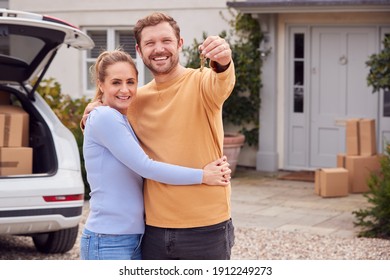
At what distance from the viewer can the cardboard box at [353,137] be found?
10984mm

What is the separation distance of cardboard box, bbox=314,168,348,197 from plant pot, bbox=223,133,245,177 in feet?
6.02

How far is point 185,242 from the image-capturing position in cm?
339

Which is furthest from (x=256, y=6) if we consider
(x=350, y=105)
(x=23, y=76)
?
(x=23, y=76)

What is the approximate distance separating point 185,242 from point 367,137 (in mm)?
7945

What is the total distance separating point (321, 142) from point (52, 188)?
6.98m

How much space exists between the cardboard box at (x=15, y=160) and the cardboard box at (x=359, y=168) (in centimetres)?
547

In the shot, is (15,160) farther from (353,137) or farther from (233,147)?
(233,147)

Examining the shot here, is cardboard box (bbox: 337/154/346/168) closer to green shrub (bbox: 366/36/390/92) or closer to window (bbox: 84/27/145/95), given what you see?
green shrub (bbox: 366/36/390/92)

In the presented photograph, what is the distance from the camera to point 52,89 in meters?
12.0

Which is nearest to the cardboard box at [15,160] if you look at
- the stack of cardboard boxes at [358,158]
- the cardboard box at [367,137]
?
the stack of cardboard boxes at [358,158]

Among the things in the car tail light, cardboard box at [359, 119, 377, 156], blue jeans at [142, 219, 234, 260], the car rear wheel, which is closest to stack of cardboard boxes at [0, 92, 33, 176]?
the car tail light

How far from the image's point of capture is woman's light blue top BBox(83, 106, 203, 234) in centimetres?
335

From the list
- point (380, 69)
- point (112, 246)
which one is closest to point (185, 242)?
point (112, 246)

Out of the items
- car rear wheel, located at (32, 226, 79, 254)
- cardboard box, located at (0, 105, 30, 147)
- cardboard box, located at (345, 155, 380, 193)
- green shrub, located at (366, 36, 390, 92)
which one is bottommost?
car rear wheel, located at (32, 226, 79, 254)
